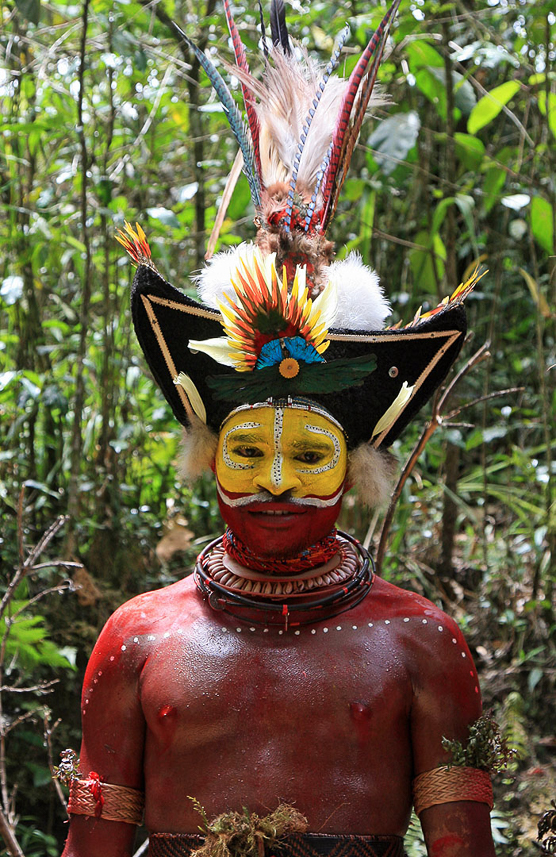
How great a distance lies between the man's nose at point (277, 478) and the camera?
163cm

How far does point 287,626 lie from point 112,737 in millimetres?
392

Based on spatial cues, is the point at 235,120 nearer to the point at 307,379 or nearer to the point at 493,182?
the point at 307,379

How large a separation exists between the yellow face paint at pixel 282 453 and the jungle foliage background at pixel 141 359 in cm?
91

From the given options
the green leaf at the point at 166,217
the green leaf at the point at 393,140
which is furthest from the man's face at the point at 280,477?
the green leaf at the point at 393,140

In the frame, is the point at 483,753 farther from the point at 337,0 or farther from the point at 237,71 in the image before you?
the point at 337,0

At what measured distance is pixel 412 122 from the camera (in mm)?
2730

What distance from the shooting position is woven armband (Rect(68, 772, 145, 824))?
1.66 meters

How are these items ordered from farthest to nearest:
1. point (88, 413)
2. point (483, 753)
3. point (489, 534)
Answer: point (489, 534) < point (88, 413) < point (483, 753)

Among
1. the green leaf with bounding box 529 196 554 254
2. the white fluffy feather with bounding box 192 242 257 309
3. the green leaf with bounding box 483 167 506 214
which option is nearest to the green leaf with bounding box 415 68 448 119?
the green leaf with bounding box 483 167 506 214

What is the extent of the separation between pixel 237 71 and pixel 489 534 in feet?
7.58

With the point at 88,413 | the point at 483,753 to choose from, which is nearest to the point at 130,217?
the point at 88,413

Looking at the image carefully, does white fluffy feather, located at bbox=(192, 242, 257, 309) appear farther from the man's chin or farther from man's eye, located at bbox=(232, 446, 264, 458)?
the man's chin

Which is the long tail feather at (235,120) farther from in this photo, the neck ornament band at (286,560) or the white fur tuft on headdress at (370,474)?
the neck ornament band at (286,560)

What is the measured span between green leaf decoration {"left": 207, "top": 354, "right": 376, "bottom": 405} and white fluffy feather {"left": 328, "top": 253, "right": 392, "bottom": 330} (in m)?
0.12
